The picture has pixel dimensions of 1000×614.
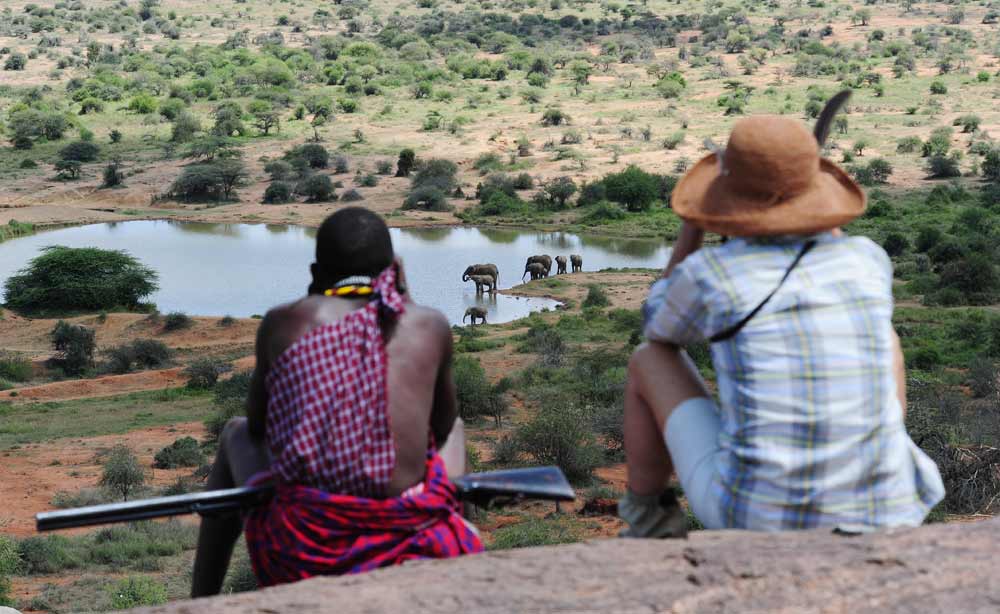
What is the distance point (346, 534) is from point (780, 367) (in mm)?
1000

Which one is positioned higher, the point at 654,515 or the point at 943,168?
the point at 654,515

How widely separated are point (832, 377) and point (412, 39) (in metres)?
67.0

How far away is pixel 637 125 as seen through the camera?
152 ft

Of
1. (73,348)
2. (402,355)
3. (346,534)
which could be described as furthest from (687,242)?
(73,348)

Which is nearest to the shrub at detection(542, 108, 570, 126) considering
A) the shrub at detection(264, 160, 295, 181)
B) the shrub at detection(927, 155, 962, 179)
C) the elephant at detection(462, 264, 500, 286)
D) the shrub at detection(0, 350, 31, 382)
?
the shrub at detection(264, 160, 295, 181)

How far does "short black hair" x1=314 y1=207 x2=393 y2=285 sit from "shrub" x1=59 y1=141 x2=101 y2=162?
42.1 metres

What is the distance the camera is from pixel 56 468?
46.5ft

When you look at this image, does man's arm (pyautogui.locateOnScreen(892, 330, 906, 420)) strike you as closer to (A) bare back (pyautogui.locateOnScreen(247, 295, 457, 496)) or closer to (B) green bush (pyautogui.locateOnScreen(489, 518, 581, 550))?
(A) bare back (pyautogui.locateOnScreen(247, 295, 457, 496))

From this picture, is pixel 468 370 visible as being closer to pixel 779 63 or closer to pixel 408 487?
pixel 408 487

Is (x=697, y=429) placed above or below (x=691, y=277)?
below

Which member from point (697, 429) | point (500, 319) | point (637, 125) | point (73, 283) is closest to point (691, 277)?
point (697, 429)

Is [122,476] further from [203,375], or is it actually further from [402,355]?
[402,355]

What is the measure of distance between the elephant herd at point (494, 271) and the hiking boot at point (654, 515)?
948 inches

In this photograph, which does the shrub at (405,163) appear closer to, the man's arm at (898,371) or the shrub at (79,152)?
the shrub at (79,152)
